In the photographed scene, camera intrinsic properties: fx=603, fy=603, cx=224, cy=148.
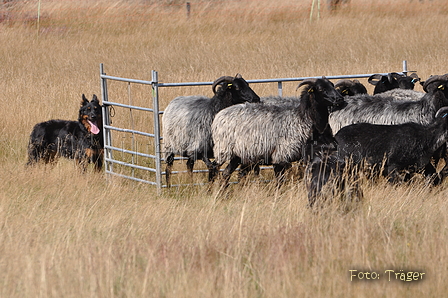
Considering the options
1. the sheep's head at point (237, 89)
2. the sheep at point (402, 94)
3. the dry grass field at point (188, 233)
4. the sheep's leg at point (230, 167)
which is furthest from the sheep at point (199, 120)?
the sheep at point (402, 94)

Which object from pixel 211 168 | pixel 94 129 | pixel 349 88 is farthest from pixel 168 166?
pixel 349 88

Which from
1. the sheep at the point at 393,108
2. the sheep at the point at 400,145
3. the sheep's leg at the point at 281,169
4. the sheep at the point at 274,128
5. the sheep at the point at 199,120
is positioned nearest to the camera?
the sheep at the point at 400,145

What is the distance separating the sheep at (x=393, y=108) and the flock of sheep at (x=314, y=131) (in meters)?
0.01

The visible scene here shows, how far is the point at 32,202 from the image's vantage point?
21.7 ft

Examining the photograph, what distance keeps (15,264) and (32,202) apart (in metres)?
2.14

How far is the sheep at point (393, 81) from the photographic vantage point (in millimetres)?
9445

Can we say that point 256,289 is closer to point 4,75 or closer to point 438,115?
point 438,115

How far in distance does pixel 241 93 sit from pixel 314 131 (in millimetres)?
1331

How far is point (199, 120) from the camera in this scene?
8164mm

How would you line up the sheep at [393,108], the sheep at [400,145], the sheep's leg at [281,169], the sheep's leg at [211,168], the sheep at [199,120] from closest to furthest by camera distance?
1. the sheep at [400,145]
2. the sheep's leg at [281,169]
3. the sheep at [393,108]
4. the sheep's leg at [211,168]
5. the sheep at [199,120]

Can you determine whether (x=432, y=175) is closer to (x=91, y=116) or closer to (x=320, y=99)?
(x=320, y=99)

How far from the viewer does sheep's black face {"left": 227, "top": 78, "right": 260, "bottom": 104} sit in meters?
8.20

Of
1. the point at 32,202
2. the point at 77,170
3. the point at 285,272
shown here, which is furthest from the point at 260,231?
the point at 77,170

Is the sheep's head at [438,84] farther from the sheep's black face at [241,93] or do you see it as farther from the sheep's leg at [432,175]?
the sheep's black face at [241,93]
